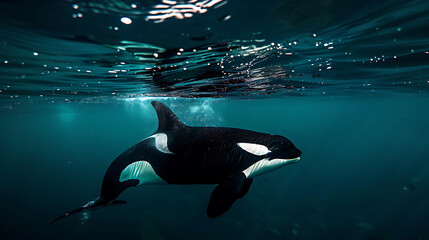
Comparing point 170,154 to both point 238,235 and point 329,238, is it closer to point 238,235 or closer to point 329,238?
point 238,235

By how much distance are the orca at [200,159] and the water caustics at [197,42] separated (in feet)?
8.70

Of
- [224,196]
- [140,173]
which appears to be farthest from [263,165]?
[140,173]

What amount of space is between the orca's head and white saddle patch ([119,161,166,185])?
2.50m

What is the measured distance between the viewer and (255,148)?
4996 millimetres

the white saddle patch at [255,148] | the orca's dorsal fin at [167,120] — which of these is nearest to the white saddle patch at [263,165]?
the white saddle patch at [255,148]

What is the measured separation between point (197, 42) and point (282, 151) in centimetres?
398

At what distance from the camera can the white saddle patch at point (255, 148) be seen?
4.97 meters

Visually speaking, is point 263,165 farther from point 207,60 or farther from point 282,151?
point 207,60

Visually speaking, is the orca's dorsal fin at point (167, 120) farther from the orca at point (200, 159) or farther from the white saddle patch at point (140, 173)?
the white saddle patch at point (140, 173)

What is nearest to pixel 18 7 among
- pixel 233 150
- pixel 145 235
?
pixel 233 150

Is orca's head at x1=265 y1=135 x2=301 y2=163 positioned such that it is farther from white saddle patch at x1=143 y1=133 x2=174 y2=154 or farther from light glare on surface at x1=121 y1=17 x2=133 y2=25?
light glare on surface at x1=121 y1=17 x2=133 y2=25

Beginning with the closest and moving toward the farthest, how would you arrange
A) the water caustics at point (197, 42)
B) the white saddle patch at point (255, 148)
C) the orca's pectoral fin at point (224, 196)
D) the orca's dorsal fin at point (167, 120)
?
the orca's pectoral fin at point (224, 196)
the white saddle patch at point (255, 148)
the water caustics at point (197, 42)
the orca's dorsal fin at point (167, 120)

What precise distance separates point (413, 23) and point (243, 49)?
4.59m

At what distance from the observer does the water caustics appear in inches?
201
